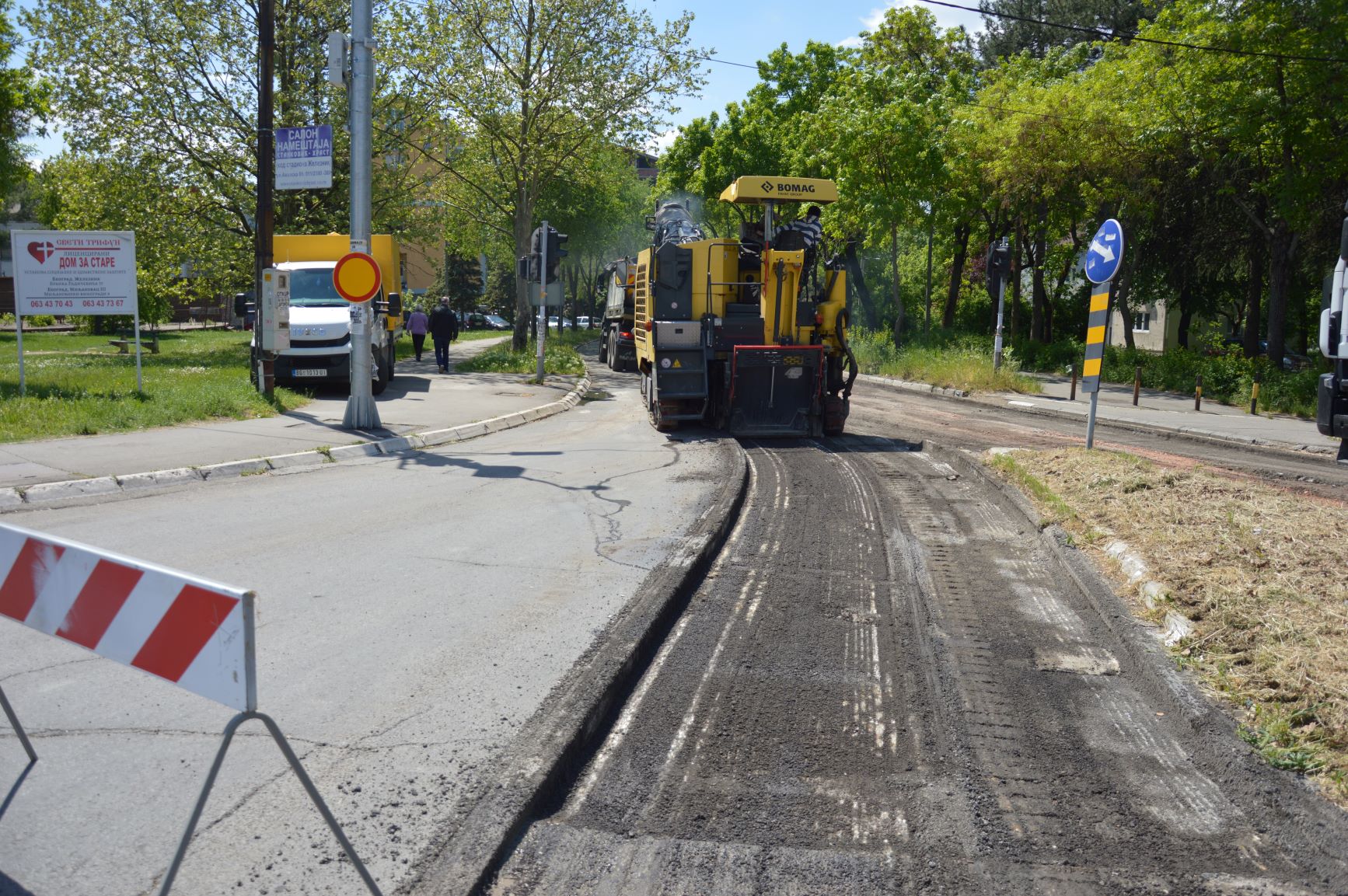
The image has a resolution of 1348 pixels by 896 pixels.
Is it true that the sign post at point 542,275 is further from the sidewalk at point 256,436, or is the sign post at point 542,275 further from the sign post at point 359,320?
the sign post at point 359,320

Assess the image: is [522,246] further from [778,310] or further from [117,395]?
[778,310]

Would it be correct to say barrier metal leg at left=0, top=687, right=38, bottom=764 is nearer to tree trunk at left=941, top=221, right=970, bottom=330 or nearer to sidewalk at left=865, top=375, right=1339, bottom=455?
sidewalk at left=865, top=375, right=1339, bottom=455

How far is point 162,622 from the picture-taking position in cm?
289

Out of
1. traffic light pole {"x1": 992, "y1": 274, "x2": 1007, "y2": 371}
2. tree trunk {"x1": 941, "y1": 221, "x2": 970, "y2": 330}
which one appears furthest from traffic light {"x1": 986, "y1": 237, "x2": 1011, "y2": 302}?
tree trunk {"x1": 941, "y1": 221, "x2": 970, "y2": 330}

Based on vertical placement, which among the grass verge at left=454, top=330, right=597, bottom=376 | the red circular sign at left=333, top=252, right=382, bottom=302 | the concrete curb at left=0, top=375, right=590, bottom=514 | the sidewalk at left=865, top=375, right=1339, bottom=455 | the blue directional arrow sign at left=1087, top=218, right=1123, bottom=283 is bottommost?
the concrete curb at left=0, top=375, right=590, bottom=514

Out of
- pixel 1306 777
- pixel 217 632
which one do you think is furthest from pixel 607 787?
pixel 1306 777

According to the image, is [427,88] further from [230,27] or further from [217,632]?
[217,632]

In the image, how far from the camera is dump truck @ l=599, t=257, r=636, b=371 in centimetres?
2734

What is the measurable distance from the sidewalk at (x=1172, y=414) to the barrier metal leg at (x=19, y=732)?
16.1 metres

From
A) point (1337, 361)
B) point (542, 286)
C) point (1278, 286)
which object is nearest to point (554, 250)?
point (542, 286)

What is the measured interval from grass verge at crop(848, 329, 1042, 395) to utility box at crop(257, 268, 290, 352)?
15.4m

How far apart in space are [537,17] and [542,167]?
3.82m

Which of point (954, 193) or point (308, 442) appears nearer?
point (308, 442)

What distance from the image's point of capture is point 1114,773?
4.05 metres
